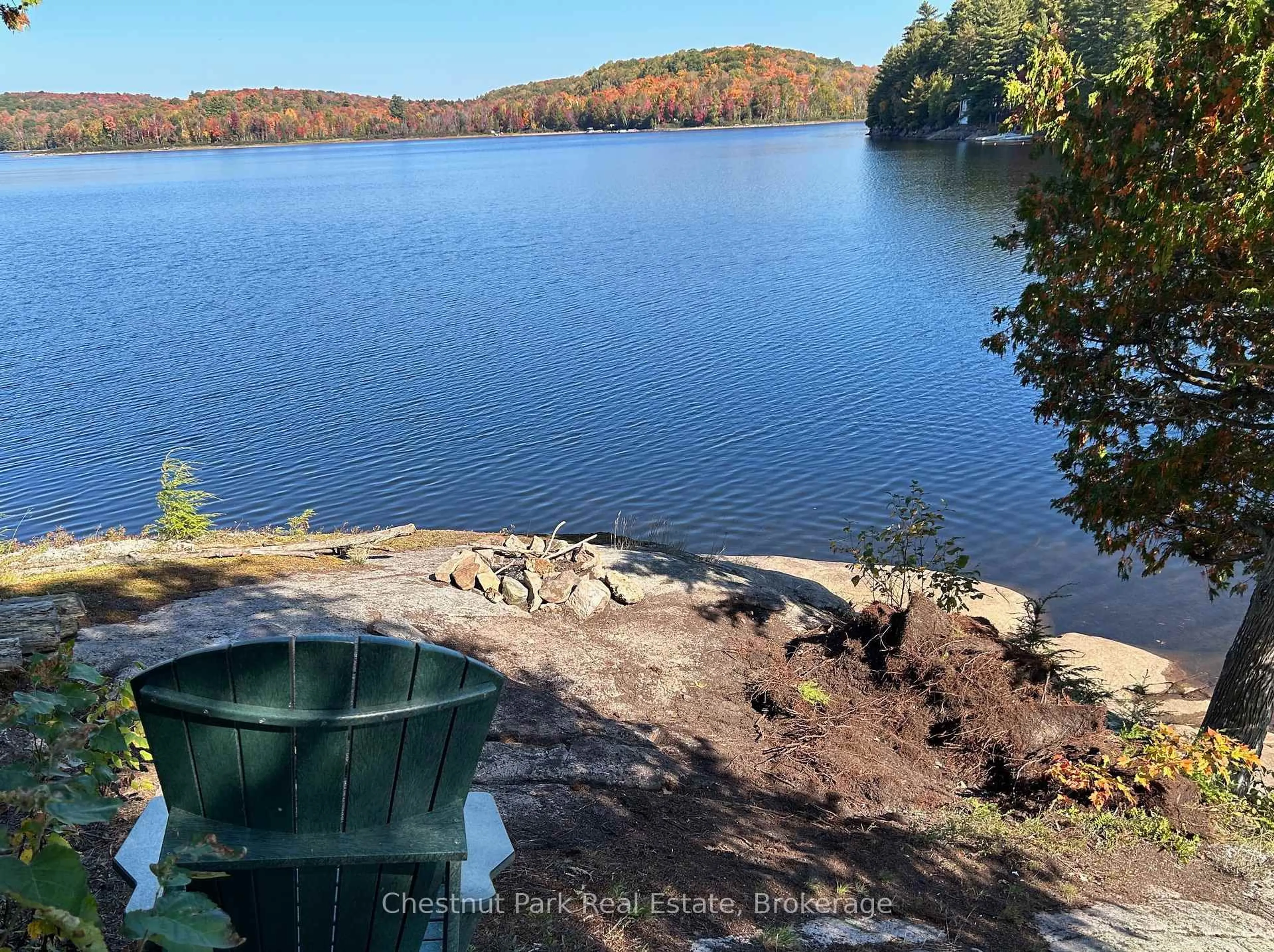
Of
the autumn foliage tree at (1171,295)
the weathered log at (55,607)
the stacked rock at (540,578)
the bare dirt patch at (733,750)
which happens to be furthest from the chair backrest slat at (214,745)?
the autumn foliage tree at (1171,295)

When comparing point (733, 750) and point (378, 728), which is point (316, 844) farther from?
point (733, 750)

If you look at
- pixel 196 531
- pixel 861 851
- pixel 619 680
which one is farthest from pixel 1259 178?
pixel 196 531

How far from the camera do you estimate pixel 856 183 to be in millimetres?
63750

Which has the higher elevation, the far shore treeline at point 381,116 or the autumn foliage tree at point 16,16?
the far shore treeline at point 381,116

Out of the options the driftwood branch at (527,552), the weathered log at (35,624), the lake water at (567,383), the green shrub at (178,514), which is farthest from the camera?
the lake water at (567,383)

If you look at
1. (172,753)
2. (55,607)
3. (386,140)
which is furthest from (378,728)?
(386,140)

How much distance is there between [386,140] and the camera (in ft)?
638

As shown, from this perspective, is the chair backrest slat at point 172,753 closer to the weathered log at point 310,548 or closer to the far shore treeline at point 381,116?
the weathered log at point 310,548

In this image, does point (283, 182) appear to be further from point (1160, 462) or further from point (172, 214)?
point (1160, 462)

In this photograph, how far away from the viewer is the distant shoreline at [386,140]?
169875mm

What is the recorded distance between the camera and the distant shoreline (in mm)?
169875

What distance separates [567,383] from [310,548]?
12962 mm

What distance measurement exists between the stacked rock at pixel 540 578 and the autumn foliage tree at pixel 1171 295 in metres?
4.39

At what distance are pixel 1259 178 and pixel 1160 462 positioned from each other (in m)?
2.30
